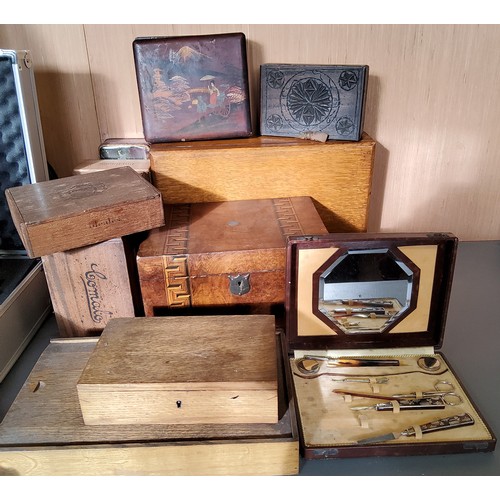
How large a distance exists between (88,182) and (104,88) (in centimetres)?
29

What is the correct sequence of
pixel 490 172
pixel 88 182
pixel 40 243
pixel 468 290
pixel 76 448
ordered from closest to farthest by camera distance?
pixel 76 448, pixel 40 243, pixel 88 182, pixel 468 290, pixel 490 172

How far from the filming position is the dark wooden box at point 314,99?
1.04 m

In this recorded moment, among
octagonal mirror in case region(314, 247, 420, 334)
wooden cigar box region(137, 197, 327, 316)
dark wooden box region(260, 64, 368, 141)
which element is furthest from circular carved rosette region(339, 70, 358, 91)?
octagonal mirror in case region(314, 247, 420, 334)

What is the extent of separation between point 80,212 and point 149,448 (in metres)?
0.39

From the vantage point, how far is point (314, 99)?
1060mm

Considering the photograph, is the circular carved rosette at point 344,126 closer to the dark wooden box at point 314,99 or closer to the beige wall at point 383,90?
the dark wooden box at point 314,99

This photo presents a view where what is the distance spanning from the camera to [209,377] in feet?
2.22

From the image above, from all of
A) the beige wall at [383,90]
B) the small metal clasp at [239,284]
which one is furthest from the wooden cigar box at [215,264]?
the beige wall at [383,90]

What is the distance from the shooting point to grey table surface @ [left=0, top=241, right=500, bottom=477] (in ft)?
2.30

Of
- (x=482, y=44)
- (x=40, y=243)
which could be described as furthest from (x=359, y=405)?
(x=482, y=44)

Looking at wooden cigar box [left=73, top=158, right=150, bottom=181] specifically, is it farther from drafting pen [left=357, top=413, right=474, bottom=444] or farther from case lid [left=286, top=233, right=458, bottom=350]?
drafting pen [left=357, top=413, right=474, bottom=444]

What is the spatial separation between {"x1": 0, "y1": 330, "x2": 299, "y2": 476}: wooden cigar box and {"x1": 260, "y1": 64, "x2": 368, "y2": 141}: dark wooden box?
24.7 inches

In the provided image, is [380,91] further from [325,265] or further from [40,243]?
[40,243]

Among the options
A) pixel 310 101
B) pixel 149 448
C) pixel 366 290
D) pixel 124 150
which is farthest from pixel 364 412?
pixel 124 150
